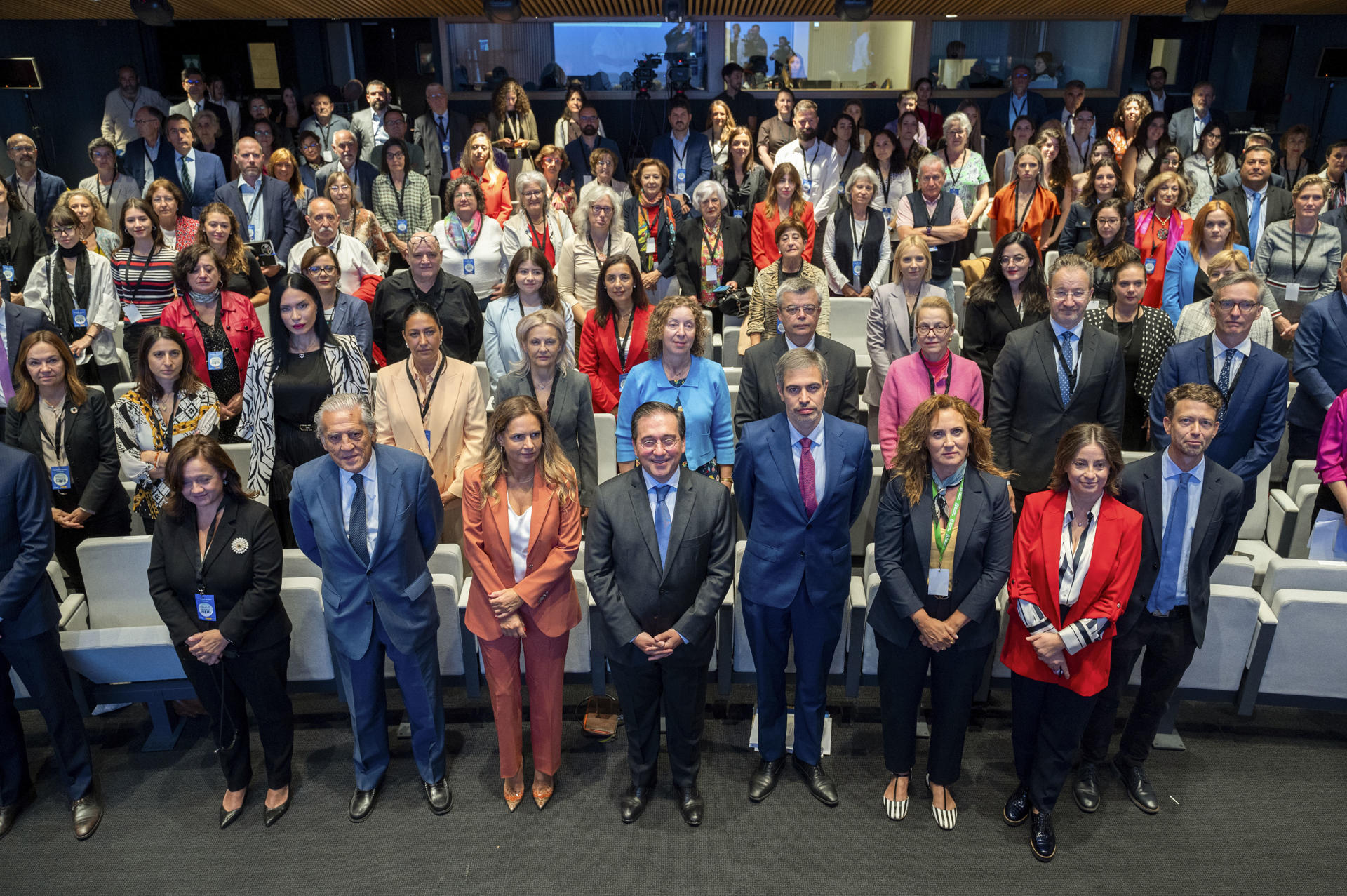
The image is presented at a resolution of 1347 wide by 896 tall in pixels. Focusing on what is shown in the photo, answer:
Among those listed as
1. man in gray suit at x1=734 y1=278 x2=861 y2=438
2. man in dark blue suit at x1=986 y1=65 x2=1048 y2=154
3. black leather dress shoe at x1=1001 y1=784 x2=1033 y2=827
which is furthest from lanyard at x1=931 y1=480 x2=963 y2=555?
man in dark blue suit at x1=986 y1=65 x2=1048 y2=154

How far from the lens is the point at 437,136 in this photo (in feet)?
24.7

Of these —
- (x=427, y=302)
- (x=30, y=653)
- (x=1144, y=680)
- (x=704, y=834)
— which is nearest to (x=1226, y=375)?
(x=1144, y=680)

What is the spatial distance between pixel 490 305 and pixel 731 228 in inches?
68.8

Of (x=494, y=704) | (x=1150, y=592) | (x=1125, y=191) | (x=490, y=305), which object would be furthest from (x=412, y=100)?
(x=1150, y=592)

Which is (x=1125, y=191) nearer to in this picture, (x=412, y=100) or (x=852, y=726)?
(x=852, y=726)

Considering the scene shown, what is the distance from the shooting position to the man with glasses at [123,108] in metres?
7.89

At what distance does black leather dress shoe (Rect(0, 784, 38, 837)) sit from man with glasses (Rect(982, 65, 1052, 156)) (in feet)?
26.4

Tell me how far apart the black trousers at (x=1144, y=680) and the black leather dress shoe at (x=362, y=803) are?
251 cm

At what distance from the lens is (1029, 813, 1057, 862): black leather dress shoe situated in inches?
119

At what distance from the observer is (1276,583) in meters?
3.43

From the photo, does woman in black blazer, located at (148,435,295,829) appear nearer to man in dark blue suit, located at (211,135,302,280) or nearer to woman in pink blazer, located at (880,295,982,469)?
woman in pink blazer, located at (880,295,982,469)

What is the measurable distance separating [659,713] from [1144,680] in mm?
1655

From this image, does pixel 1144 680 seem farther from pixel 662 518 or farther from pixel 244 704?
pixel 244 704

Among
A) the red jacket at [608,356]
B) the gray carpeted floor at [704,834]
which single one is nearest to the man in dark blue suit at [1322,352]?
the gray carpeted floor at [704,834]
